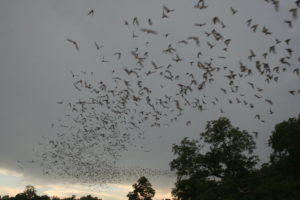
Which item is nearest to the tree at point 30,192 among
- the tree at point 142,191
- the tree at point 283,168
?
the tree at point 142,191

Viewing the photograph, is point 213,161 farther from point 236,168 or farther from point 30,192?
point 30,192

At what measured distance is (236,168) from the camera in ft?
175

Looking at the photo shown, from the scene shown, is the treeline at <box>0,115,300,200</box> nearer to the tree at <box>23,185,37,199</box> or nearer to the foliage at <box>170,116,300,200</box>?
the foliage at <box>170,116,300,200</box>

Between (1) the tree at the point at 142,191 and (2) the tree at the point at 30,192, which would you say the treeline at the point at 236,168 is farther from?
(2) the tree at the point at 30,192

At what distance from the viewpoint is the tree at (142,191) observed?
101000 mm

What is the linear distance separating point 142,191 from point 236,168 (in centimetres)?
5219

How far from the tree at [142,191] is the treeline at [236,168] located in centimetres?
4319

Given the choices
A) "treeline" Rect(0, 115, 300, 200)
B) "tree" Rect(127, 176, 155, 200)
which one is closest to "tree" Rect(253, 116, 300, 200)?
"treeline" Rect(0, 115, 300, 200)

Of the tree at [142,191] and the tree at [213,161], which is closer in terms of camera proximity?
the tree at [213,161]

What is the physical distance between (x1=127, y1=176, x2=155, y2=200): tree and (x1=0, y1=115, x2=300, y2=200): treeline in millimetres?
43187

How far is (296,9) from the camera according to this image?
56.1 feet

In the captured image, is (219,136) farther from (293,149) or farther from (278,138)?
(293,149)

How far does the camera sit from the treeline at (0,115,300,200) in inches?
1577

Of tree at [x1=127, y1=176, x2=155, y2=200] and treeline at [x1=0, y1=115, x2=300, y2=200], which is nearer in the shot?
treeline at [x1=0, y1=115, x2=300, y2=200]
